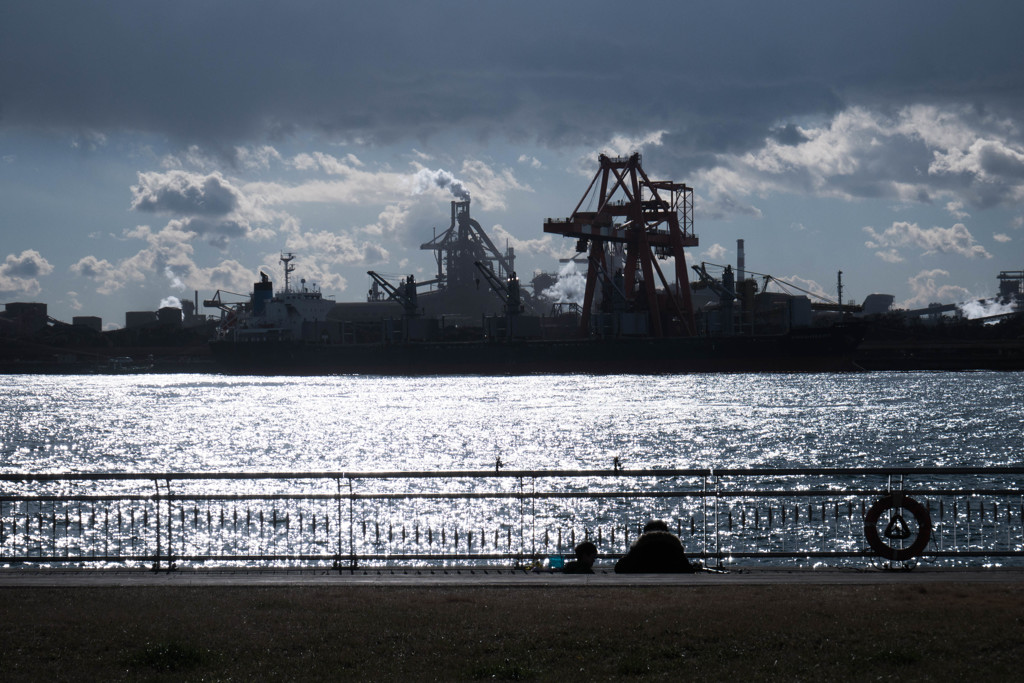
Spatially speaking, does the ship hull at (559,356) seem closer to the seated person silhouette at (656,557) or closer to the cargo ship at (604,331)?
the cargo ship at (604,331)

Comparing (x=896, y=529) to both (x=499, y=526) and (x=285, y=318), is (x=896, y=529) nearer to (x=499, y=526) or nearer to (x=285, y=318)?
(x=499, y=526)

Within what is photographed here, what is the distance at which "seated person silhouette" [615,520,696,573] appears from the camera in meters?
11.8

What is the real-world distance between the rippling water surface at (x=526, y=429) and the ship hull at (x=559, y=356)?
13.4 meters

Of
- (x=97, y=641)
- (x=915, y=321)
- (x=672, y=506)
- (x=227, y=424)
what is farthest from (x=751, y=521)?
(x=915, y=321)

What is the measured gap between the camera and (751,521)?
1006 inches

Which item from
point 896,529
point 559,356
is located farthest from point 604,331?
point 896,529

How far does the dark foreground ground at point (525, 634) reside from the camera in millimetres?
7434

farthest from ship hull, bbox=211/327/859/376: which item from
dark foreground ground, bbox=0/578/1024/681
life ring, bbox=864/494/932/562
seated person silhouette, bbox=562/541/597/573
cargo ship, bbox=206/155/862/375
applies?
dark foreground ground, bbox=0/578/1024/681

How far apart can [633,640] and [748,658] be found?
0.99 metres

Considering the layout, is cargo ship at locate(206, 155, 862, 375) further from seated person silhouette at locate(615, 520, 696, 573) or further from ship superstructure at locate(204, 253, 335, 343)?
seated person silhouette at locate(615, 520, 696, 573)

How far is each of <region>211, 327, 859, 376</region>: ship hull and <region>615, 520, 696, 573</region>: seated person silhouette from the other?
10474 cm

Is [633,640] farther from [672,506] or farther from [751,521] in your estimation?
[672,506]

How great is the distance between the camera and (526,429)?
57.7 m

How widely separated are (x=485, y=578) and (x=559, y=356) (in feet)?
377
